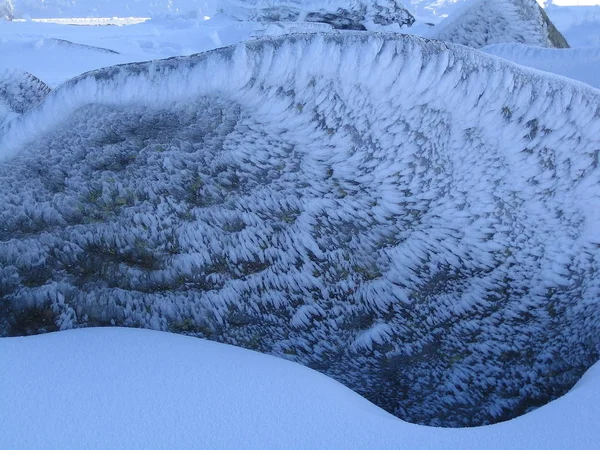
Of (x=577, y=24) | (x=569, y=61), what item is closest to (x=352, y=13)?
(x=577, y=24)

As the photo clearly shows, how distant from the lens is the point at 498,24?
191 centimetres

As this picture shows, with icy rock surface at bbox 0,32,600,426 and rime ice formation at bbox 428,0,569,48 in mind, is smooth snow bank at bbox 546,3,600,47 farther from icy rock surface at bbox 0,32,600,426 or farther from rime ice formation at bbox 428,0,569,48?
icy rock surface at bbox 0,32,600,426

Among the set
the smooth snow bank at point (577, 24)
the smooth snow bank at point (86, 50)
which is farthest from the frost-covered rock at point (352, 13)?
the smooth snow bank at point (577, 24)

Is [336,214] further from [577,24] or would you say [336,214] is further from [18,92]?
[577,24]

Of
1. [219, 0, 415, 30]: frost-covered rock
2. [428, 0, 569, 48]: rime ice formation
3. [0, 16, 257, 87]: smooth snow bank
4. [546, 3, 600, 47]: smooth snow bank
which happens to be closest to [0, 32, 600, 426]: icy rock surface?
[0, 16, 257, 87]: smooth snow bank

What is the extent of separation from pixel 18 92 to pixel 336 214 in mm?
806

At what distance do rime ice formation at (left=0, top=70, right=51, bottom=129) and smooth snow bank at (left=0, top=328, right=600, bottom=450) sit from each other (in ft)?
2.27

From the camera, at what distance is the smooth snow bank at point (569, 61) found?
1213mm

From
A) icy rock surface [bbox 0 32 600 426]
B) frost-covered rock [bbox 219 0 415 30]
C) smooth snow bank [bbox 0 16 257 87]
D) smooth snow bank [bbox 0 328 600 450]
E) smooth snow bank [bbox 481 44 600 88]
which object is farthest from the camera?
frost-covered rock [bbox 219 0 415 30]

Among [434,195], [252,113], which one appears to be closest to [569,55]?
[434,195]

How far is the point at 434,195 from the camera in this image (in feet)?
2.48

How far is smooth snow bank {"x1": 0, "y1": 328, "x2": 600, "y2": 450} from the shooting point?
1.69ft

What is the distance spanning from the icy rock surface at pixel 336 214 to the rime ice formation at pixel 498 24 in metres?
1.27

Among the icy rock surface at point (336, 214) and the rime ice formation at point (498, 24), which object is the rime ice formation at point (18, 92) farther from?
the rime ice formation at point (498, 24)
